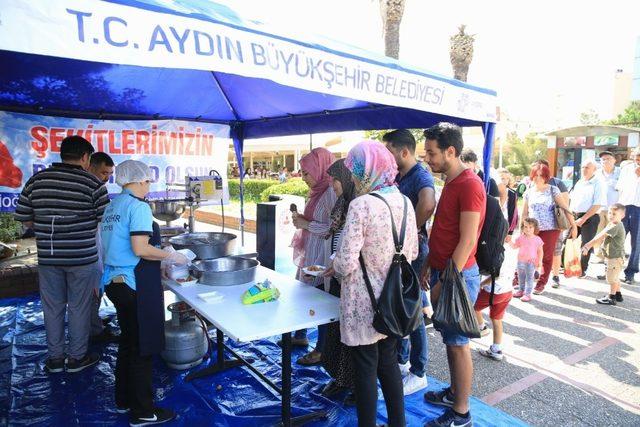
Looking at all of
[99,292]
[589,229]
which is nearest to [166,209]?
[99,292]

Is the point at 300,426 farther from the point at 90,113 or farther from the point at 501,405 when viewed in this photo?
the point at 90,113

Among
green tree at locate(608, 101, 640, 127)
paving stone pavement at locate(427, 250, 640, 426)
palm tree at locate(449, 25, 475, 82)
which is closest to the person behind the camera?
paving stone pavement at locate(427, 250, 640, 426)

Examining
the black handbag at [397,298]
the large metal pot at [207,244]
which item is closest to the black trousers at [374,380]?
the black handbag at [397,298]

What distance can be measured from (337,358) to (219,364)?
0.97 metres

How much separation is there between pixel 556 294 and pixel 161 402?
4.46 meters

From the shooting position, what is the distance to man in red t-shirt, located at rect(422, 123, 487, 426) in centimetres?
215

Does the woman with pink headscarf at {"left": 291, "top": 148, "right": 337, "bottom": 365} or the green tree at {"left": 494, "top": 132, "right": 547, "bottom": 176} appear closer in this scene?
the woman with pink headscarf at {"left": 291, "top": 148, "right": 337, "bottom": 365}

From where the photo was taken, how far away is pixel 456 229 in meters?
2.26

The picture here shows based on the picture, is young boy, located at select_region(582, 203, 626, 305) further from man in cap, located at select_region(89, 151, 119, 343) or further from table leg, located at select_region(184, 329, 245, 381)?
man in cap, located at select_region(89, 151, 119, 343)

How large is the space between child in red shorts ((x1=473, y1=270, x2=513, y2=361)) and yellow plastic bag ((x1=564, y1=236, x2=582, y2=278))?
2390mm

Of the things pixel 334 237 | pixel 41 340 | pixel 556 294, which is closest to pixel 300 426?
pixel 334 237

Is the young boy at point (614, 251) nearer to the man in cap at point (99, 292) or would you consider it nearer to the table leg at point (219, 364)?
the table leg at point (219, 364)

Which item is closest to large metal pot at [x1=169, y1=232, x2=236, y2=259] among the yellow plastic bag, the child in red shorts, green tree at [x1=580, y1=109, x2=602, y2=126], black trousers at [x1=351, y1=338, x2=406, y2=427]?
black trousers at [x1=351, y1=338, x2=406, y2=427]

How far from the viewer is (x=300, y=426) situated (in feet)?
7.82
